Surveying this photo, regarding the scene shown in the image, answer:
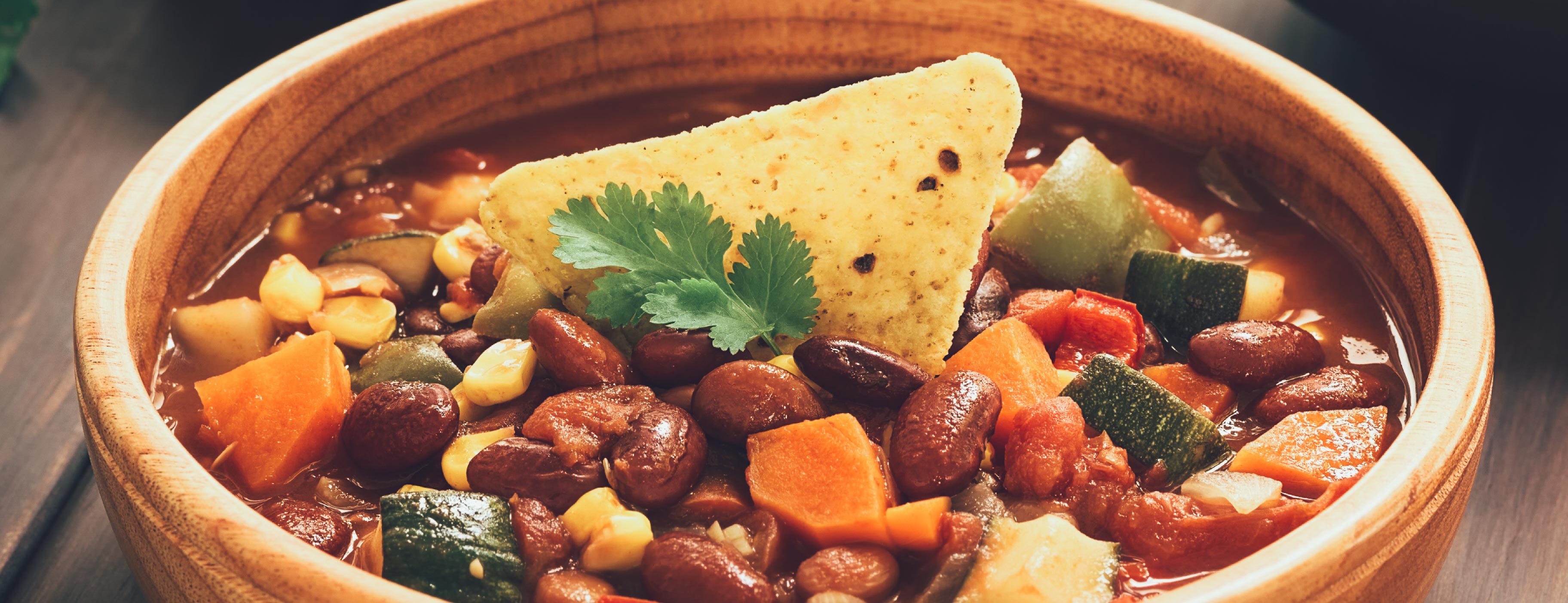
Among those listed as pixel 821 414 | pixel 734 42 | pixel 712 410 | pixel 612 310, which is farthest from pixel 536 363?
pixel 734 42

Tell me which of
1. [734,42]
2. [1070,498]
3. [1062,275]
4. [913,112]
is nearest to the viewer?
[1070,498]

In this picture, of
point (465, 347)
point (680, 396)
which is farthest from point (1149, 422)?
point (465, 347)

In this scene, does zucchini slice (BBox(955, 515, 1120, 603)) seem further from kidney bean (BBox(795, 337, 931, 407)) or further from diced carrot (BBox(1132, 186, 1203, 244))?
diced carrot (BBox(1132, 186, 1203, 244))

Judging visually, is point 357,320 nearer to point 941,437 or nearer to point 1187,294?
point 941,437

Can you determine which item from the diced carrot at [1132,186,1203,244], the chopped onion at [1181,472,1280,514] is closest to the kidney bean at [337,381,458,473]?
the chopped onion at [1181,472,1280,514]

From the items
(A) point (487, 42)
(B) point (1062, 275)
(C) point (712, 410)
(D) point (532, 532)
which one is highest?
(A) point (487, 42)

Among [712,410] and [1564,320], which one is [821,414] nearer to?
[712,410]

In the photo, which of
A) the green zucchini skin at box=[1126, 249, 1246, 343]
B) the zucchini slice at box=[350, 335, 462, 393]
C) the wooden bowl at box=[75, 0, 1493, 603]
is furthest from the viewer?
the green zucchini skin at box=[1126, 249, 1246, 343]
